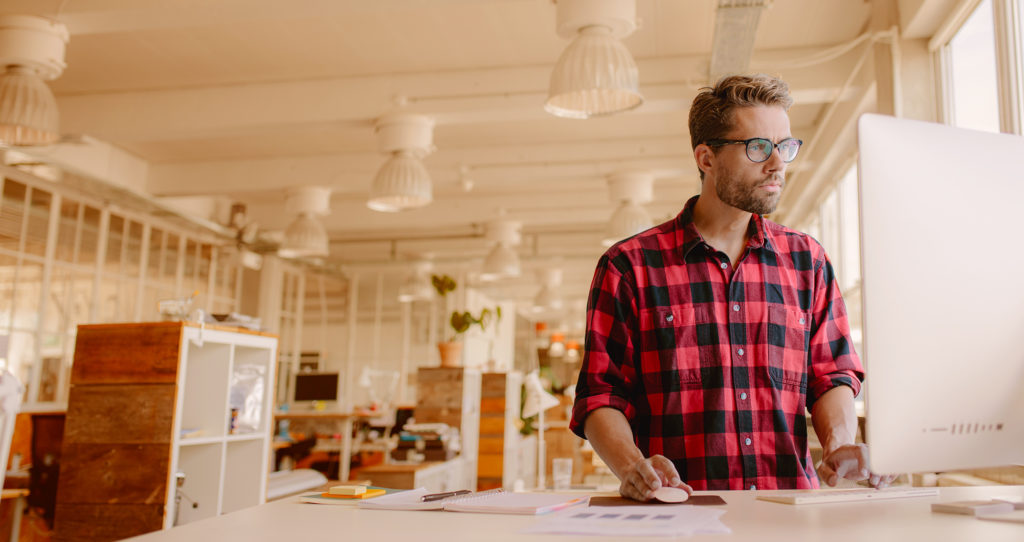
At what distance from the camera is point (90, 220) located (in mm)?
8422

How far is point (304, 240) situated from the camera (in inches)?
284

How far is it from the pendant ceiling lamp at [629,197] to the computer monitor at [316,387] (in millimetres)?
4469

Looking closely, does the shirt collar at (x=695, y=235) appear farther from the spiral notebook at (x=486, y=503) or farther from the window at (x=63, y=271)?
the window at (x=63, y=271)

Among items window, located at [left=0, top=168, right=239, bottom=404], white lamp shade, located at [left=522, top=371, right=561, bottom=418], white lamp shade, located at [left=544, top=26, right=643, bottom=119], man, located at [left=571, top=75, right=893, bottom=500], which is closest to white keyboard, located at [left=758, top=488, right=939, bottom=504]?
man, located at [left=571, top=75, right=893, bottom=500]

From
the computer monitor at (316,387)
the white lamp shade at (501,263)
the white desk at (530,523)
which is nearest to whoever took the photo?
the white desk at (530,523)

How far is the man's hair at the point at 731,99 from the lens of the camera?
1749 millimetres

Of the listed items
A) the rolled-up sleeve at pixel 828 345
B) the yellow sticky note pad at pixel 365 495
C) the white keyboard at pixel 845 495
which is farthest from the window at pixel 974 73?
the yellow sticky note pad at pixel 365 495

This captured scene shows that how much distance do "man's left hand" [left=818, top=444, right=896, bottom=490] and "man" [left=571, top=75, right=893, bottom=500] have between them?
0.26 metres

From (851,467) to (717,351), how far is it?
1.44 ft

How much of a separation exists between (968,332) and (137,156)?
9.05 meters

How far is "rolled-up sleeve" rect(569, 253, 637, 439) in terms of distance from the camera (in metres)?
1.72

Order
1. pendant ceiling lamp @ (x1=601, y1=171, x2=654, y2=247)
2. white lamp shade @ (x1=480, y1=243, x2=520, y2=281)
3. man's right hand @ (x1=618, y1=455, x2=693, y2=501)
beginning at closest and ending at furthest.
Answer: man's right hand @ (x1=618, y1=455, x2=693, y2=501), pendant ceiling lamp @ (x1=601, y1=171, x2=654, y2=247), white lamp shade @ (x1=480, y1=243, x2=520, y2=281)

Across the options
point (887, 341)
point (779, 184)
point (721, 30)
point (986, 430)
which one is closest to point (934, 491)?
point (986, 430)

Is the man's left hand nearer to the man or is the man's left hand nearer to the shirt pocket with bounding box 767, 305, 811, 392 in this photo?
the man
